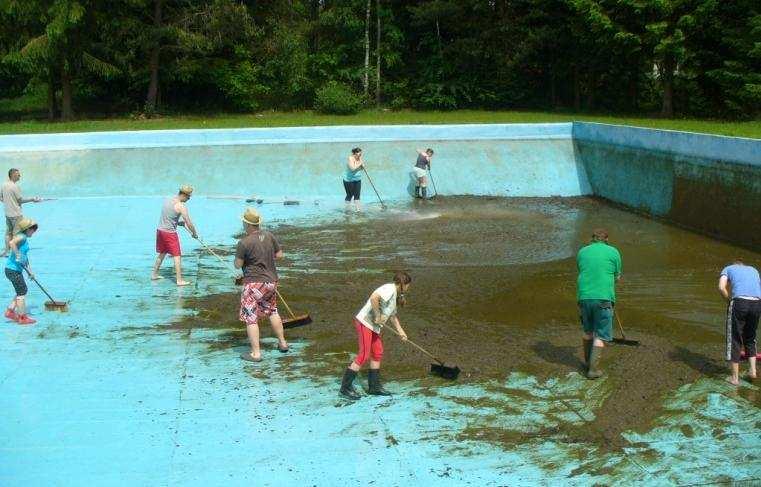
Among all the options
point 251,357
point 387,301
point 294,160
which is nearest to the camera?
point 387,301

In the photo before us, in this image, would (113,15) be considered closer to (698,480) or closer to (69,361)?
(69,361)

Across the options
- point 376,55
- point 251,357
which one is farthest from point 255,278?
point 376,55

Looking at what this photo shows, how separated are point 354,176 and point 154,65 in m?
14.4

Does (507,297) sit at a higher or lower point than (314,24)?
lower

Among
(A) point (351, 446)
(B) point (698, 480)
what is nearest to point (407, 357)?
(A) point (351, 446)

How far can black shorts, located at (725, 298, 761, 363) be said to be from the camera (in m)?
9.19

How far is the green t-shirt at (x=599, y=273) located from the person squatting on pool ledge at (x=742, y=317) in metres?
1.11

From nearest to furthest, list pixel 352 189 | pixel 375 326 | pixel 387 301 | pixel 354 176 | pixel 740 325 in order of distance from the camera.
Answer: pixel 387 301 → pixel 375 326 → pixel 740 325 → pixel 354 176 → pixel 352 189

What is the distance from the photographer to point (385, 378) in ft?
31.4

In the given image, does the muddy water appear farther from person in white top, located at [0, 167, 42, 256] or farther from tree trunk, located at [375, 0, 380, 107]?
tree trunk, located at [375, 0, 380, 107]

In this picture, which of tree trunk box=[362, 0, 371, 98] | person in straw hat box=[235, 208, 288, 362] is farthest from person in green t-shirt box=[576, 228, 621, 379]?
tree trunk box=[362, 0, 371, 98]

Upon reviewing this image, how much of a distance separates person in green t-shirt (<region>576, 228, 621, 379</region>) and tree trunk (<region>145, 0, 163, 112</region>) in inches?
968

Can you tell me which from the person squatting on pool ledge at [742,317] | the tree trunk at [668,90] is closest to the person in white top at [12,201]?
the person squatting on pool ledge at [742,317]

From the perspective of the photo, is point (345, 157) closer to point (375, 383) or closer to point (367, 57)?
point (367, 57)
